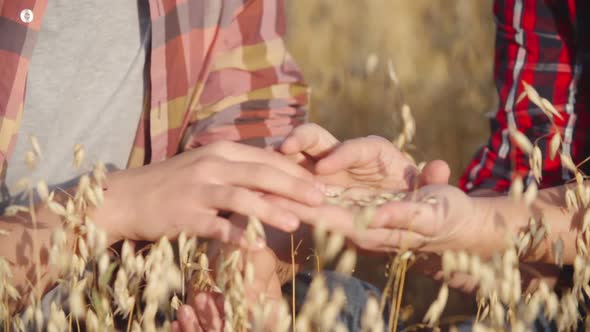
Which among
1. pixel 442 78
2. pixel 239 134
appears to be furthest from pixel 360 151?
pixel 442 78

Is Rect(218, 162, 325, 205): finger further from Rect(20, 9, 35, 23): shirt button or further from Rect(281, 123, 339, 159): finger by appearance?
Rect(20, 9, 35, 23): shirt button

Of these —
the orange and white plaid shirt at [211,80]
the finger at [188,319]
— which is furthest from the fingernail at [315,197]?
the orange and white plaid shirt at [211,80]

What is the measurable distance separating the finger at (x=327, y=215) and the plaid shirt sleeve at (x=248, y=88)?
0.47 m

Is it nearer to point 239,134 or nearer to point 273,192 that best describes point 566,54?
point 239,134

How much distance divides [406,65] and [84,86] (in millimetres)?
1545

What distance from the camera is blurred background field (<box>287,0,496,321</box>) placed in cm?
278

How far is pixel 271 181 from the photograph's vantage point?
1141 millimetres

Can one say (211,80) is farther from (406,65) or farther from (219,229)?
(406,65)

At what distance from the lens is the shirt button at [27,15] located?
4.70 ft

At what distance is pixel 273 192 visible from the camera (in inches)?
45.0

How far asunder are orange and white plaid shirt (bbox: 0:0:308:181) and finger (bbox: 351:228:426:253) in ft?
1.47

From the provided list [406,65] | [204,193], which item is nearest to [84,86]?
[204,193]

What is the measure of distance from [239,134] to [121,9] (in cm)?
27

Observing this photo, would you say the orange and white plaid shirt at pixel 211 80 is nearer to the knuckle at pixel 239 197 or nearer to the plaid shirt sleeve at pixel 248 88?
the plaid shirt sleeve at pixel 248 88
